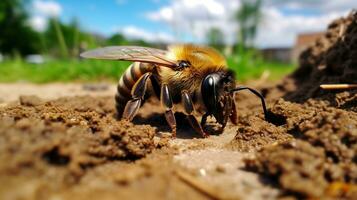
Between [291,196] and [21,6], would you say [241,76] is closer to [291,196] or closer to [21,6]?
[291,196]

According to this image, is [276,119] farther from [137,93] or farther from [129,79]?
[129,79]

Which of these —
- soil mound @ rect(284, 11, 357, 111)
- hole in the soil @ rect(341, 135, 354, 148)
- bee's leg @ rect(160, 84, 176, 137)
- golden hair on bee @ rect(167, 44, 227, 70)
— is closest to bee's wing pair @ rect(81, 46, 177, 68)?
golden hair on bee @ rect(167, 44, 227, 70)

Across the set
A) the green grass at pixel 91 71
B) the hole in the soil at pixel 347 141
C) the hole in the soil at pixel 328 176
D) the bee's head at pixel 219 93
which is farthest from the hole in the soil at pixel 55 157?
the green grass at pixel 91 71

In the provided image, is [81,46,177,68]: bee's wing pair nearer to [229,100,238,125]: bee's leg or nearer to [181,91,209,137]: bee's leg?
[181,91,209,137]: bee's leg

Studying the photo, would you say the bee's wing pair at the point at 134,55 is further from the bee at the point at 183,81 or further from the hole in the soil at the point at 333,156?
the hole in the soil at the point at 333,156

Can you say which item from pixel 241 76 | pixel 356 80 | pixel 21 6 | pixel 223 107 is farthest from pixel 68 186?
pixel 21 6

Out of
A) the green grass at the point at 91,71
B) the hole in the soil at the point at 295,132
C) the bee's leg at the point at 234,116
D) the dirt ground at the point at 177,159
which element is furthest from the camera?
the green grass at the point at 91,71

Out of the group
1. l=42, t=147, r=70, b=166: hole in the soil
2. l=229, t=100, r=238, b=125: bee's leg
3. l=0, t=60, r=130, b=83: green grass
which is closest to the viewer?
l=42, t=147, r=70, b=166: hole in the soil

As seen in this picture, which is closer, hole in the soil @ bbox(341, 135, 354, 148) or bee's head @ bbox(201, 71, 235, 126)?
hole in the soil @ bbox(341, 135, 354, 148)
